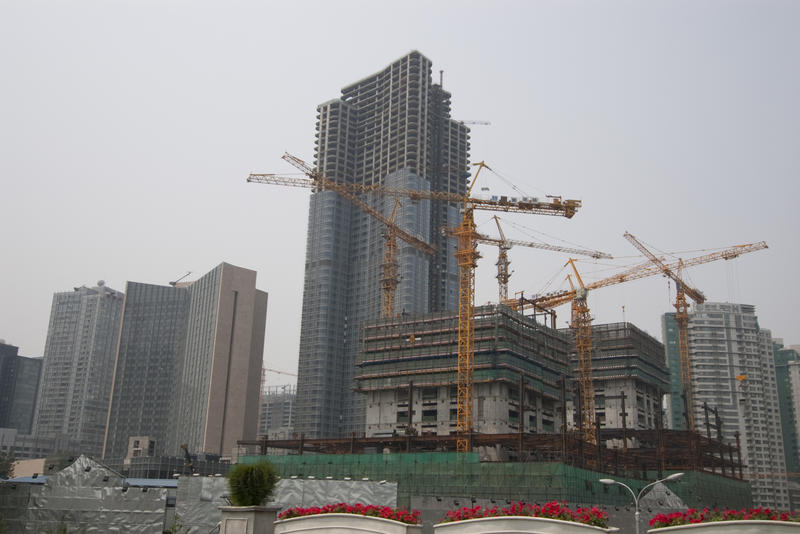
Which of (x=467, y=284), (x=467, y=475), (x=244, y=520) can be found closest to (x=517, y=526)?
(x=244, y=520)

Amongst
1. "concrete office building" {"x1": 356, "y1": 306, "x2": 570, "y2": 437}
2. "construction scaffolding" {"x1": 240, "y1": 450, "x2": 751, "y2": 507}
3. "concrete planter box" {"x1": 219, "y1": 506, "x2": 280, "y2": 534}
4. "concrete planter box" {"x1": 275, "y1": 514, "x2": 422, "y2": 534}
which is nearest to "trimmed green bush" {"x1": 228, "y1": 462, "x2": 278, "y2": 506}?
"concrete planter box" {"x1": 219, "y1": 506, "x2": 280, "y2": 534}

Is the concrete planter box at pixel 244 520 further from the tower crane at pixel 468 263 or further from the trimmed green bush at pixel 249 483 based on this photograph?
the tower crane at pixel 468 263

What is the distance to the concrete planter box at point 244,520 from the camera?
36250mm

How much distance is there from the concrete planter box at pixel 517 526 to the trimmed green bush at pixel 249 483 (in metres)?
9.24

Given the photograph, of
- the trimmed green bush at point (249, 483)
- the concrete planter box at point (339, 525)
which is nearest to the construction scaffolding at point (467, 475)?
the concrete planter box at point (339, 525)

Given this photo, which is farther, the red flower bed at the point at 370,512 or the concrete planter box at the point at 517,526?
the red flower bed at the point at 370,512

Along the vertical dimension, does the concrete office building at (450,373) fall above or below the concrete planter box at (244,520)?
above

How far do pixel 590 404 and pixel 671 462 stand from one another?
22444 millimetres

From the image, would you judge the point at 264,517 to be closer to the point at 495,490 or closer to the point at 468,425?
the point at 495,490

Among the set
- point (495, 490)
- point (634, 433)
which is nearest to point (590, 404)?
point (634, 433)

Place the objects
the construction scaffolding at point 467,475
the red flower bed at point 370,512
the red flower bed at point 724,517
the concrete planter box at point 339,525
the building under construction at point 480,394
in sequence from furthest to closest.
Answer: the building under construction at point 480,394, the construction scaffolding at point 467,475, the red flower bed at point 370,512, the concrete planter box at point 339,525, the red flower bed at point 724,517

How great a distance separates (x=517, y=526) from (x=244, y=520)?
13014 millimetres

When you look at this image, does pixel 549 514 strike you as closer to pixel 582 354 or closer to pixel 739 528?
pixel 739 528

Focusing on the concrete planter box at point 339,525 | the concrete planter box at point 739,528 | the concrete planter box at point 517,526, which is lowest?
the concrete planter box at point 339,525
